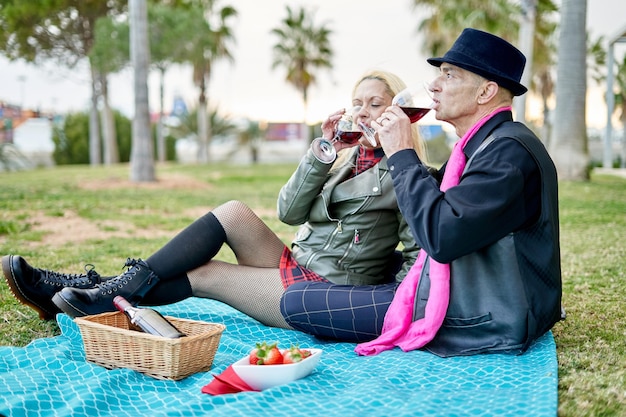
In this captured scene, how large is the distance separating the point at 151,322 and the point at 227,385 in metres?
0.65

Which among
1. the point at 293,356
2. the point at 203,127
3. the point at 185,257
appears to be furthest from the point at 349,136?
the point at 203,127

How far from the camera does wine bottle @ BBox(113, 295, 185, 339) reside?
3316 mm

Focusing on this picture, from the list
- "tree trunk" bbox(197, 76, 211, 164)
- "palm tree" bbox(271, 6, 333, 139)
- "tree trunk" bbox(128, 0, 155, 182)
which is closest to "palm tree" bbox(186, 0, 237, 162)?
"tree trunk" bbox(197, 76, 211, 164)

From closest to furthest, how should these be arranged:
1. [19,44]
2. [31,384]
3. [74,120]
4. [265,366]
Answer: [265,366] → [31,384] → [19,44] → [74,120]


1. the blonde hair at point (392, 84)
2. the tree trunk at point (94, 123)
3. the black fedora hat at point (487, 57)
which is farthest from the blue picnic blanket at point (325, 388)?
the tree trunk at point (94, 123)

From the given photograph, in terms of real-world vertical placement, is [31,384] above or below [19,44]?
below

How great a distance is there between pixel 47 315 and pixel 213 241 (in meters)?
1.12

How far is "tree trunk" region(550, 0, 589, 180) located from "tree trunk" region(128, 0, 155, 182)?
885 cm

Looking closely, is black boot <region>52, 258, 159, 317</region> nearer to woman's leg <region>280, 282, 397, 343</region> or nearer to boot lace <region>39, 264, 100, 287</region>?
boot lace <region>39, 264, 100, 287</region>

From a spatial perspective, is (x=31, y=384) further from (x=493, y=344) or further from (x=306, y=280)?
(x=493, y=344)

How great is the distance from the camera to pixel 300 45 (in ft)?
144

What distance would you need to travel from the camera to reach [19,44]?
26141mm

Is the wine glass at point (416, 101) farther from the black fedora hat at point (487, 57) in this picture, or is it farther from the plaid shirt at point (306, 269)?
the plaid shirt at point (306, 269)

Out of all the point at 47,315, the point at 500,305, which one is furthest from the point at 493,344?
the point at 47,315
